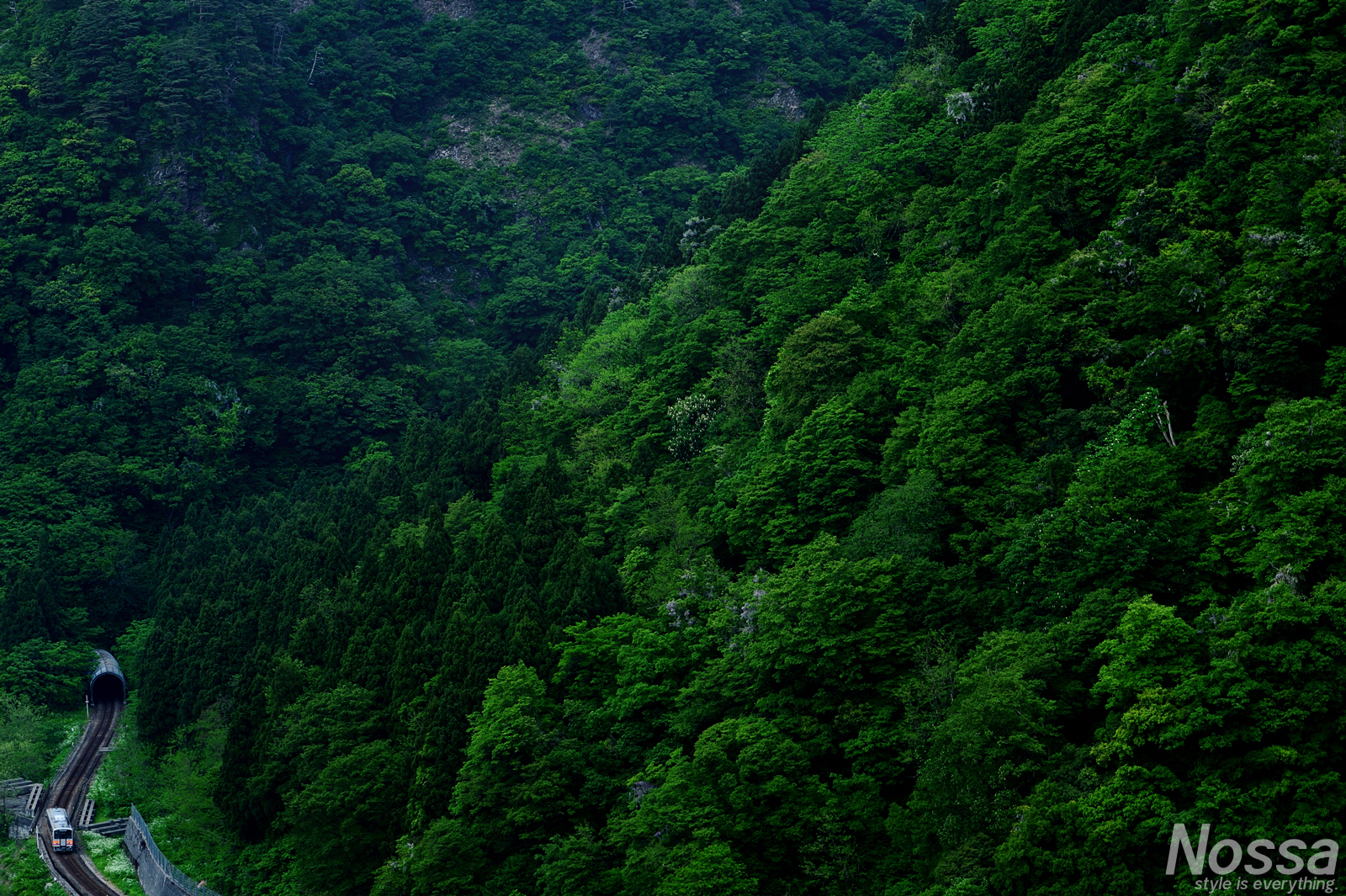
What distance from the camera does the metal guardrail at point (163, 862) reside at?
58.9m

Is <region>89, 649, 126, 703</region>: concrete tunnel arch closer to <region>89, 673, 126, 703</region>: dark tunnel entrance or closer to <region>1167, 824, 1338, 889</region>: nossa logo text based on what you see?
<region>89, 673, 126, 703</region>: dark tunnel entrance

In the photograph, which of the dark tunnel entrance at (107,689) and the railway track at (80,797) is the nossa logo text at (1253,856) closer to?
the railway track at (80,797)

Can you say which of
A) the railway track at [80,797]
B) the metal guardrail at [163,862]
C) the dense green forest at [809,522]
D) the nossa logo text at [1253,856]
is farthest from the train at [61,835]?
the nossa logo text at [1253,856]

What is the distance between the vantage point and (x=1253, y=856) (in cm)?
2939

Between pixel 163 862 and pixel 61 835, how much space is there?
9772 millimetres

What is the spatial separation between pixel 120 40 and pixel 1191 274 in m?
109

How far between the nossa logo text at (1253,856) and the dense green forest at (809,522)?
1.44 feet

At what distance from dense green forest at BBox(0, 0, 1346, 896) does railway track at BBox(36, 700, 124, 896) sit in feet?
9.24

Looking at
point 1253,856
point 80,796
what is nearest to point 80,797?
point 80,796

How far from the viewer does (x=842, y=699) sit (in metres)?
42.6

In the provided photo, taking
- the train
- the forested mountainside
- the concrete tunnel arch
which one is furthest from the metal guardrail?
the forested mountainside

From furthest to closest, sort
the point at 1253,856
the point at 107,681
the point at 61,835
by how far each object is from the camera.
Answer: the point at 107,681
the point at 61,835
the point at 1253,856

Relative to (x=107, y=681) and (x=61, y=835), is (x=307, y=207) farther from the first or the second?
(x=61, y=835)

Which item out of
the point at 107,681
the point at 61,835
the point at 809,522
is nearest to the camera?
the point at 809,522
